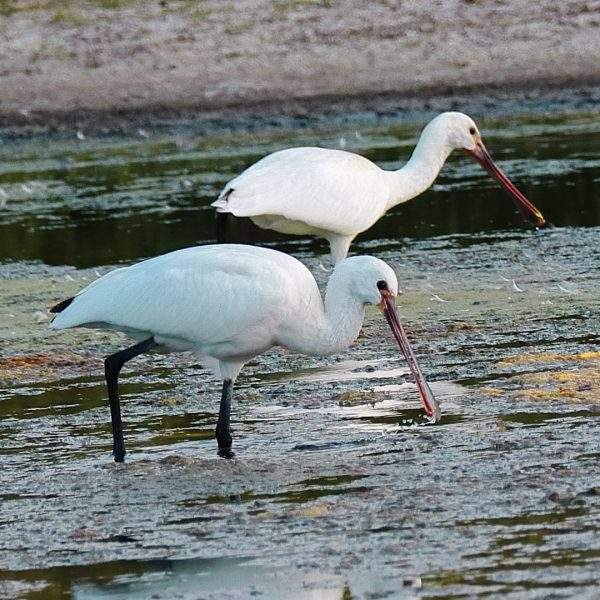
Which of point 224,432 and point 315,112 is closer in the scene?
point 224,432

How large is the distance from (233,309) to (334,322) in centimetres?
41

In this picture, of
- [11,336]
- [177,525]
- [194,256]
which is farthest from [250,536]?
[11,336]

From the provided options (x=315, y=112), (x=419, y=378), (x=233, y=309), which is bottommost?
(x=315, y=112)

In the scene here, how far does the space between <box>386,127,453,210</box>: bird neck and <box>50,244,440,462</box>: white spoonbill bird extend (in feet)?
11.2

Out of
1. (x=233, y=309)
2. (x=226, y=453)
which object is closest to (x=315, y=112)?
(x=233, y=309)

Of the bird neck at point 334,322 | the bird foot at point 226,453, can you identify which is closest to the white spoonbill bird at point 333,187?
the bird neck at point 334,322

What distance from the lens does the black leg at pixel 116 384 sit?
7070mm

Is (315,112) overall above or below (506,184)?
below

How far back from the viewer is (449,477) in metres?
6.28

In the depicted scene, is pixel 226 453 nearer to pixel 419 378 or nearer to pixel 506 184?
pixel 419 378

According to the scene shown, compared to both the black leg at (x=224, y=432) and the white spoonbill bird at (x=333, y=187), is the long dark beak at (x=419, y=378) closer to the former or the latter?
the black leg at (x=224, y=432)

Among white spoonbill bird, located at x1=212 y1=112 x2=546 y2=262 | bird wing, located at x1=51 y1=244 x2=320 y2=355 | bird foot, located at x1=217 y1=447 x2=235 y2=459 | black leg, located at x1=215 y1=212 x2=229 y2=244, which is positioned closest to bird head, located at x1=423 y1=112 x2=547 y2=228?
white spoonbill bird, located at x1=212 y1=112 x2=546 y2=262

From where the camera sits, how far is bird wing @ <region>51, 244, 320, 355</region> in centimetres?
704

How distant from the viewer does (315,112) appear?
19656 millimetres
